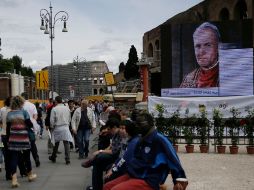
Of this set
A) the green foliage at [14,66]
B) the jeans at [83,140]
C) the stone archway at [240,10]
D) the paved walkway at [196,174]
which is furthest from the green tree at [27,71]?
the paved walkway at [196,174]

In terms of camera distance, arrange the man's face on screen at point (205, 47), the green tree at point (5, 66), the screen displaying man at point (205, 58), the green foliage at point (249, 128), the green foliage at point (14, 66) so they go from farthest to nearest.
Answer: the green foliage at point (14, 66), the green tree at point (5, 66), the man's face on screen at point (205, 47), the screen displaying man at point (205, 58), the green foliage at point (249, 128)

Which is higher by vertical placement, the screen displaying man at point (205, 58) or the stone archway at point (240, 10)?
the stone archway at point (240, 10)

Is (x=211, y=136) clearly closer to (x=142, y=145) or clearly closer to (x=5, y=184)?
(x=5, y=184)

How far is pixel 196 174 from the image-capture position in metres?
11.7

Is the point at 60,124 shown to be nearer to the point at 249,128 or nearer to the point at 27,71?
the point at 249,128

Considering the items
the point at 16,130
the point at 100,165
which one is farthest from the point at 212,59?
the point at 100,165

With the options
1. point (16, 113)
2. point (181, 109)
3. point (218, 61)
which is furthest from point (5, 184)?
point (218, 61)

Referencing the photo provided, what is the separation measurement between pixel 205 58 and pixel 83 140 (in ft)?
60.3

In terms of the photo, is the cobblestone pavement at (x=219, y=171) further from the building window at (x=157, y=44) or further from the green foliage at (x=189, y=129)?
the building window at (x=157, y=44)

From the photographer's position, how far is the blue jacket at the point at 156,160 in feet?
18.7

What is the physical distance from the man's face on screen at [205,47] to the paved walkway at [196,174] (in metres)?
16.7

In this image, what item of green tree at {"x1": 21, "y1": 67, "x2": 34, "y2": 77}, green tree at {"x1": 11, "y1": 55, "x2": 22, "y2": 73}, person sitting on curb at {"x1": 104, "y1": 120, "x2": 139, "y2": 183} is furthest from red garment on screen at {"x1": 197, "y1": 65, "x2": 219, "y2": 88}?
green tree at {"x1": 21, "y1": 67, "x2": 34, "y2": 77}

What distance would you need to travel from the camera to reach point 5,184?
1050 centimetres

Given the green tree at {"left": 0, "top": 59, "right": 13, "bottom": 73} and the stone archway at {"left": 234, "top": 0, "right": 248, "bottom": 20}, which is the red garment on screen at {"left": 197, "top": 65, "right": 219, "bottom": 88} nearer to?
the stone archway at {"left": 234, "top": 0, "right": 248, "bottom": 20}
